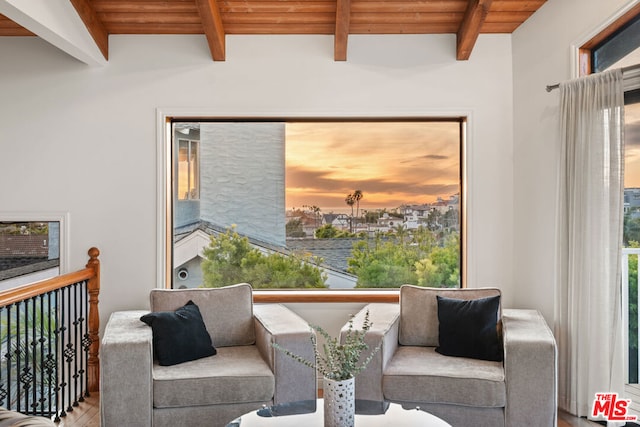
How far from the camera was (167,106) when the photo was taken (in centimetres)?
415

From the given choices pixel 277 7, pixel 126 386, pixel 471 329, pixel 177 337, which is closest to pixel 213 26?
pixel 277 7

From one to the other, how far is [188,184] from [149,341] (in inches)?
64.2

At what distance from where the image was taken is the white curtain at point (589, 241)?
307cm

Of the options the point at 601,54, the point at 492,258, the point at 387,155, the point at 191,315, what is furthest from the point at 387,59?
the point at 191,315

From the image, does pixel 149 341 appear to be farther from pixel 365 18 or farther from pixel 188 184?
pixel 365 18

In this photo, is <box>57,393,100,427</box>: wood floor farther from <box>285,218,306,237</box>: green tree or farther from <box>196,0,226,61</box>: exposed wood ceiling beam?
<box>196,0,226,61</box>: exposed wood ceiling beam

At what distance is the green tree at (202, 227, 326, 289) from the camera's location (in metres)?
4.34

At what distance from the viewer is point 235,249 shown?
14.3ft

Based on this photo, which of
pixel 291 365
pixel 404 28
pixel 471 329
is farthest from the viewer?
pixel 404 28

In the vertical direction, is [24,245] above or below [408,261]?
above

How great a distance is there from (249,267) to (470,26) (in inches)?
97.9

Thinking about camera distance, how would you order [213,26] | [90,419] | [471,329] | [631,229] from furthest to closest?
[213,26] → [90,419] → [471,329] → [631,229]

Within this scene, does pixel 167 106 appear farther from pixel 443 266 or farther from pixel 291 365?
pixel 443 266

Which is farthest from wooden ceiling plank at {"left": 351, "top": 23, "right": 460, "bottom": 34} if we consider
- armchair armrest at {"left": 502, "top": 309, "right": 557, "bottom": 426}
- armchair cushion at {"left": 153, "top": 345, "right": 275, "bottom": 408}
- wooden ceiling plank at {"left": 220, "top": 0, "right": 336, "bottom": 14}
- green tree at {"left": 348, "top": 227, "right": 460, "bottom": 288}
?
armchair cushion at {"left": 153, "top": 345, "right": 275, "bottom": 408}
